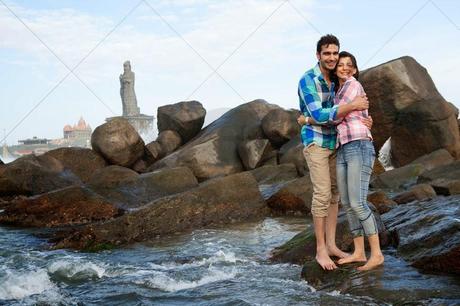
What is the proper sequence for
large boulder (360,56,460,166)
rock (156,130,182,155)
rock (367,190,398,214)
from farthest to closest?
Result: rock (156,130,182,155)
large boulder (360,56,460,166)
rock (367,190,398,214)

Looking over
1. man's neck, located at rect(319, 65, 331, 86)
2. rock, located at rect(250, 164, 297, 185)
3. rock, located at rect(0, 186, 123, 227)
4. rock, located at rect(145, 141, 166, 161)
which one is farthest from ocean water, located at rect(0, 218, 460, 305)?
rock, located at rect(145, 141, 166, 161)

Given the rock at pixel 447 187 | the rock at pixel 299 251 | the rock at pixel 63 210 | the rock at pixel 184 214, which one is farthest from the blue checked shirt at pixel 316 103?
the rock at pixel 63 210

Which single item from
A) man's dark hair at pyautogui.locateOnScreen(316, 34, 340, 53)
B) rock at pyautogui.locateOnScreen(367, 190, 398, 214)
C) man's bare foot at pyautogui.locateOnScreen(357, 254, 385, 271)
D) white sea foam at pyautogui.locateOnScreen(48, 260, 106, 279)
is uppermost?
man's dark hair at pyautogui.locateOnScreen(316, 34, 340, 53)

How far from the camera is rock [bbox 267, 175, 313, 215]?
10.4m

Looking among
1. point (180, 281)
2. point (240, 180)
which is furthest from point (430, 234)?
point (240, 180)

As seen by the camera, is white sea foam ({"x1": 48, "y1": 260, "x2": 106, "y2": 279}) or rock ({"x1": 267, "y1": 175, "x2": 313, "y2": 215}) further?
rock ({"x1": 267, "y1": 175, "x2": 313, "y2": 215})

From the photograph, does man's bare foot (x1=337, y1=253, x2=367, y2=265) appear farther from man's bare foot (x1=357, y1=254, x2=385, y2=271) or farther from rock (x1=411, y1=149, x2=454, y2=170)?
rock (x1=411, y1=149, x2=454, y2=170)

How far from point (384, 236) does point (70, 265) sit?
403cm

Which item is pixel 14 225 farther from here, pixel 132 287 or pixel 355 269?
pixel 355 269

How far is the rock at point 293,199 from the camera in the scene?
408 inches

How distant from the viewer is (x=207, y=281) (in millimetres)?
5805

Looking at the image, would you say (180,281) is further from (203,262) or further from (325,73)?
(325,73)

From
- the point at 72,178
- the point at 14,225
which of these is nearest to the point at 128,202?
the point at 14,225

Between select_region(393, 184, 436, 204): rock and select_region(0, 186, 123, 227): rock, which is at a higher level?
select_region(0, 186, 123, 227): rock
